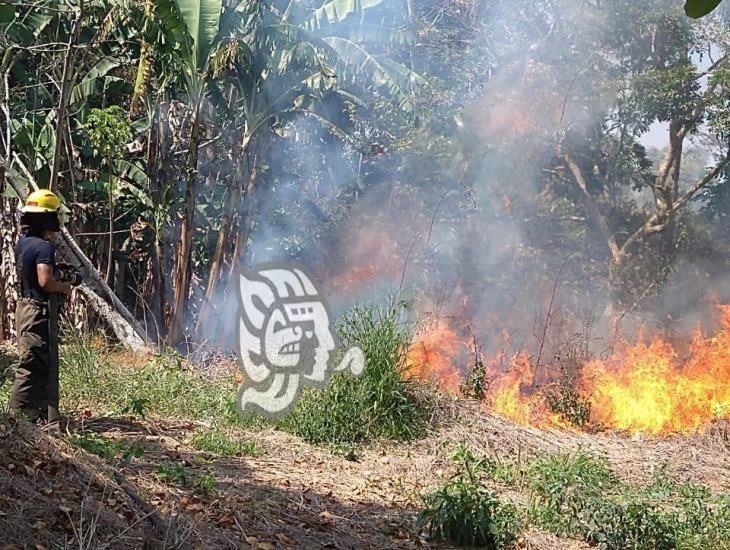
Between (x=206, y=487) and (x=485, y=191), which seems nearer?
(x=206, y=487)

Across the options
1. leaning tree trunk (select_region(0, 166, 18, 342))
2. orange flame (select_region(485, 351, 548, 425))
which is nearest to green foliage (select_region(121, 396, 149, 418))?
orange flame (select_region(485, 351, 548, 425))

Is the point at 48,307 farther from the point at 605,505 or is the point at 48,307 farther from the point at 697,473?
the point at 697,473

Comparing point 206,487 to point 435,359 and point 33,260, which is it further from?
point 435,359

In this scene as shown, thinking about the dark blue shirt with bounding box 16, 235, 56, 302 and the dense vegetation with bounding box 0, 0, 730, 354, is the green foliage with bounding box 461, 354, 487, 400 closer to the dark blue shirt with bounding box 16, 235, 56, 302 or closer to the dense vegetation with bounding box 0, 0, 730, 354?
the dense vegetation with bounding box 0, 0, 730, 354

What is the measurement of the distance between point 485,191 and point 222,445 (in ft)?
31.2

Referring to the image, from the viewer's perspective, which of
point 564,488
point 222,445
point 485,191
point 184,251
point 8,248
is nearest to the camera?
point 564,488

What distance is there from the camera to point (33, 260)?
598cm

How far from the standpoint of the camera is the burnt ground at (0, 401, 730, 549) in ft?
14.3

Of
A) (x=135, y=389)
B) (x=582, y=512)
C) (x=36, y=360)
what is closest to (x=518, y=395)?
(x=582, y=512)

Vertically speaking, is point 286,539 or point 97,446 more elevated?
point 97,446

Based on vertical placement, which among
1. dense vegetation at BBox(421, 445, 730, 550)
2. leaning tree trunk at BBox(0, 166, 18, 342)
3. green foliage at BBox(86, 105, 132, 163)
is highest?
green foliage at BBox(86, 105, 132, 163)

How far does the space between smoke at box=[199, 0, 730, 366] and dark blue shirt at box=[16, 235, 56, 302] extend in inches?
303

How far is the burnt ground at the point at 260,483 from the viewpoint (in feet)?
14.3

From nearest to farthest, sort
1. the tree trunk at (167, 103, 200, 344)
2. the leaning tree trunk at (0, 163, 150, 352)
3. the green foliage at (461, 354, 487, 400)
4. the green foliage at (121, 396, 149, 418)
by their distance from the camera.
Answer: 1. the green foliage at (121, 396, 149, 418)
2. the green foliage at (461, 354, 487, 400)
3. the leaning tree trunk at (0, 163, 150, 352)
4. the tree trunk at (167, 103, 200, 344)
